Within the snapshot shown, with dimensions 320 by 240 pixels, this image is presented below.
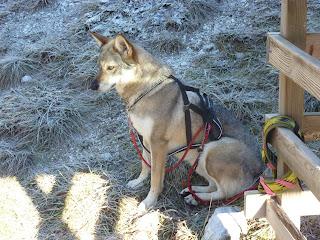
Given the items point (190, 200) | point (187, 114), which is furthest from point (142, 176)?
point (187, 114)

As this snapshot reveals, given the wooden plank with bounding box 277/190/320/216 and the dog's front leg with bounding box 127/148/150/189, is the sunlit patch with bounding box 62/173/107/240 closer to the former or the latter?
the dog's front leg with bounding box 127/148/150/189

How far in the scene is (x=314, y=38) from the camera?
3.14 meters

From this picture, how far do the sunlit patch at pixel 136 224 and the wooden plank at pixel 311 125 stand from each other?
57.6 inches

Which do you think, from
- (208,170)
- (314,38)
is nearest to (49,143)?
(208,170)

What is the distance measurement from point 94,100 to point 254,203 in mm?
3390

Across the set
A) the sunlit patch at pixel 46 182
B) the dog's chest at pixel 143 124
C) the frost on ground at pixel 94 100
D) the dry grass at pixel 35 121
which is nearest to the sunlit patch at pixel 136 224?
the frost on ground at pixel 94 100

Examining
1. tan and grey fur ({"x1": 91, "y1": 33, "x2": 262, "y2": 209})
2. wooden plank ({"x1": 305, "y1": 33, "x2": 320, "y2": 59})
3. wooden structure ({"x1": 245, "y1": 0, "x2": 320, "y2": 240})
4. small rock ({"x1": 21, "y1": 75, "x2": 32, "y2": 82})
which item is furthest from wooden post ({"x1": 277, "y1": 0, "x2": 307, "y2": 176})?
small rock ({"x1": 21, "y1": 75, "x2": 32, "y2": 82})

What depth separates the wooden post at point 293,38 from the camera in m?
2.90

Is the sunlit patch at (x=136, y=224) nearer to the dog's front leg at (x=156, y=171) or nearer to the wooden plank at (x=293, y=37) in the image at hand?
the dog's front leg at (x=156, y=171)

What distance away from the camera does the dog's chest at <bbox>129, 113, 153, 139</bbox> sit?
421cm

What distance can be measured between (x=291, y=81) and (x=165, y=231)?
1.70 m

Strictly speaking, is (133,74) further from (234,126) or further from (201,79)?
(201,79)

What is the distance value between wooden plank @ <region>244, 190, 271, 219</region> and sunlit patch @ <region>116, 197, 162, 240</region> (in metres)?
0.95

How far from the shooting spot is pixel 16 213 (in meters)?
4.39
